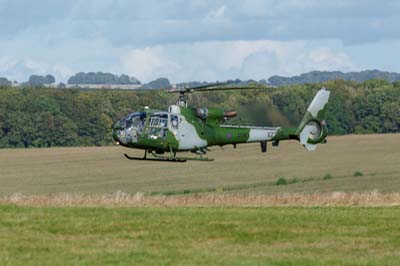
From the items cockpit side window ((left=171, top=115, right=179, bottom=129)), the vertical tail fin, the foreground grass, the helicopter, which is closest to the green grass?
the vertical tail fin

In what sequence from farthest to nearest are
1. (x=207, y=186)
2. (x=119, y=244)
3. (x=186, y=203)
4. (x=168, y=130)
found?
(x=207, y=186) → (x=168, y=130) → (x=186, y=203) → (x=119, y=244)

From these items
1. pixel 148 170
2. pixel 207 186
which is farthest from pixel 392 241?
pixel 148 170

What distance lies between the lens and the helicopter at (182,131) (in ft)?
105

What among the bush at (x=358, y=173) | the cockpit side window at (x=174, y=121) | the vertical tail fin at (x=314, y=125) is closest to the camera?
the cockpit side window at (x=174, y=121)

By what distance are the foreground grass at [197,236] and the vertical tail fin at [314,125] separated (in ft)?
46.4

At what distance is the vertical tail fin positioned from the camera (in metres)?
36.8

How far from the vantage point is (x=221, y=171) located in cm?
6131

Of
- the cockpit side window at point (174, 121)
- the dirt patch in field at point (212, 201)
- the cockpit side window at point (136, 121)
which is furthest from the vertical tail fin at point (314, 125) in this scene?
the dirt patch in field at point (212, 201)

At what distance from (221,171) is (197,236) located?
4302 cm

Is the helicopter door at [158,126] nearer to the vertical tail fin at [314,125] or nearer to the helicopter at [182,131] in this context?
the helicopter at [182,131]

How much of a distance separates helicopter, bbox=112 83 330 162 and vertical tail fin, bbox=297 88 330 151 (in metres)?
0.54

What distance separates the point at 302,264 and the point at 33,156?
55.9 meters

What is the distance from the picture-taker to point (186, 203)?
87.1ft

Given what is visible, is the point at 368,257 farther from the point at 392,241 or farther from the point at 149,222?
the point at 149,222
